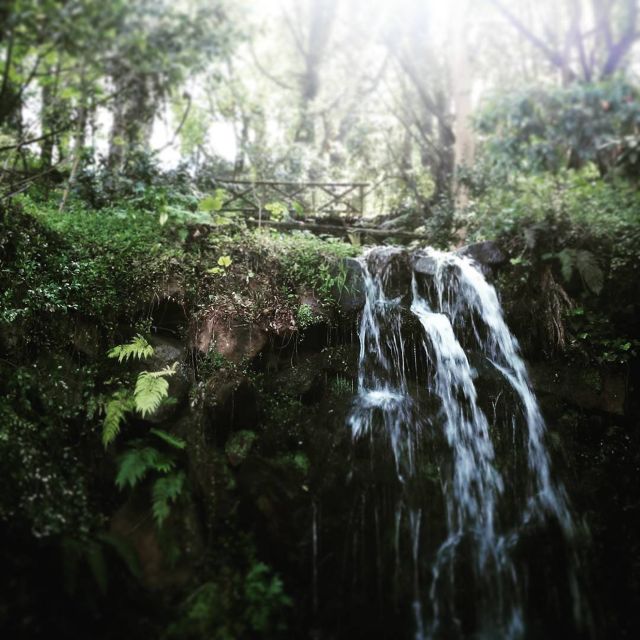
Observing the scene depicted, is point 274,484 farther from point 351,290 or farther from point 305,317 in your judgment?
point 351,290

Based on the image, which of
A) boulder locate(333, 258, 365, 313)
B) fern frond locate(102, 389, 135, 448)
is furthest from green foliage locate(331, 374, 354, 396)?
fern frond locate(102, 389, 135, 448)

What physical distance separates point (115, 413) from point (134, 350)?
768 millimetres

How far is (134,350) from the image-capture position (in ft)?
16.5

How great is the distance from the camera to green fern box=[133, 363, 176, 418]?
15.0 feet

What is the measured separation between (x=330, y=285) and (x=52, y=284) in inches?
137

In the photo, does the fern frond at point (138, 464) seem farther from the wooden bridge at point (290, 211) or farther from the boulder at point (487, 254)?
the boulder at point (487, 254)

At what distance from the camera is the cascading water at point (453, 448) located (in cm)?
421

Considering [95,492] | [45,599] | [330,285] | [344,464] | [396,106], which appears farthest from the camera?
[396,106]

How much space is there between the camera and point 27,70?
508 cm

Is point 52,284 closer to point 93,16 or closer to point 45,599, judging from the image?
point 93,16

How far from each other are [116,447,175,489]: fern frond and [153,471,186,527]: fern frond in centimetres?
13

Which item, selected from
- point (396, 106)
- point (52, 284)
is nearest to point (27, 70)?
point (52, 284)

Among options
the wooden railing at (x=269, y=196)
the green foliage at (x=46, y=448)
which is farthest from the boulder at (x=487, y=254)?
the green foliage at (x=46, y=448)

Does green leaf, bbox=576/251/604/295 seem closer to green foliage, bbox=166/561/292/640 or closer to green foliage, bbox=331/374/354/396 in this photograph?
green foliage, bbox=331/374/354/396
